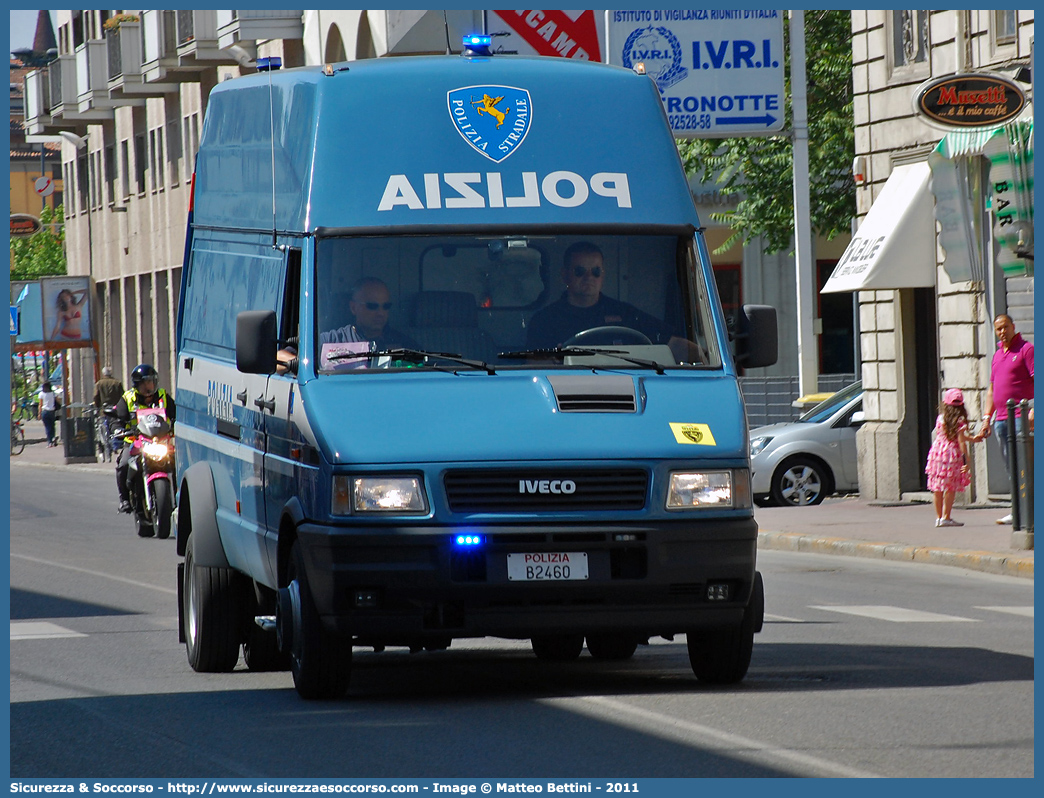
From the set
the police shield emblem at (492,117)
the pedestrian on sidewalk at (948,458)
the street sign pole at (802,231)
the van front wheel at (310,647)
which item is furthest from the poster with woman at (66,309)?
the van front wheel at (310,647)

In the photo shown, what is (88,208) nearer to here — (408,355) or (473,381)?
(408,355)

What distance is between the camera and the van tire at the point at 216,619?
427 inches

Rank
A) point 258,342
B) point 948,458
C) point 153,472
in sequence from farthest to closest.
A: point 153,472 < point 948,458 < point 258,342

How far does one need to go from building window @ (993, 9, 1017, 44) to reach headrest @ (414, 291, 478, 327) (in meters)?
14.6

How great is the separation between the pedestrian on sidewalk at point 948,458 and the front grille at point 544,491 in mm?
11552

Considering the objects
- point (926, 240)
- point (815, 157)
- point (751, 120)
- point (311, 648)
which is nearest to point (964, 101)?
point (926, 240)

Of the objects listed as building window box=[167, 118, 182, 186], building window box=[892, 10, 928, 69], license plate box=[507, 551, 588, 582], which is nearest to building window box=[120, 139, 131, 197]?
building window box=[167, 118, 182, 186]

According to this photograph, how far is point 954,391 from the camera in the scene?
2042cm

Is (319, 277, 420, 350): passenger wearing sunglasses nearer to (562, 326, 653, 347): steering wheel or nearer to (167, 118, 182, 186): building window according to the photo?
(562, 326, 653, 347): steering wheel

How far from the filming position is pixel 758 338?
9844 mm

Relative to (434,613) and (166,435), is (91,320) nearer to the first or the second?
(166,435)

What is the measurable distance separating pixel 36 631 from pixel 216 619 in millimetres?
2847

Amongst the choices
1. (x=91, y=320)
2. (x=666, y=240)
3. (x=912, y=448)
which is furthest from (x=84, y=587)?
(x=91, y=320)

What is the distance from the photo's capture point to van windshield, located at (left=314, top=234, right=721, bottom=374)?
9.37 metres
